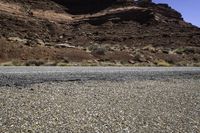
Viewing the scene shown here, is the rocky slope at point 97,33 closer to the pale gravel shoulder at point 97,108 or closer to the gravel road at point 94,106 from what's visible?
the gravel road at point 94,106

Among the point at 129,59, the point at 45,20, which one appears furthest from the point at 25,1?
the point at 129,59

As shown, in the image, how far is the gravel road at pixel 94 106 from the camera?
10289 millimetres

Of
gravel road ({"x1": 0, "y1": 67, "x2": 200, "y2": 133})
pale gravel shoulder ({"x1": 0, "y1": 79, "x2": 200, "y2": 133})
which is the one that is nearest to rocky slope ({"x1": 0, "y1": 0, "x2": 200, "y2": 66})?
gravel road ({"x1": 0, "y1": 67, "x2": 200, "y2": 133})

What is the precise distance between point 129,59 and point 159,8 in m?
41.0

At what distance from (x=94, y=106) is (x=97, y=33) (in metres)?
53.1

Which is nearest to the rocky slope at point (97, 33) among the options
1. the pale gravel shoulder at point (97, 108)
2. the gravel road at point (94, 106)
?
the gravel road at point (94, 106)

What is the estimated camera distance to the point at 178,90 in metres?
17.9

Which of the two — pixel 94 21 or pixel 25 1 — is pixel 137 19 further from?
pixel 25 1

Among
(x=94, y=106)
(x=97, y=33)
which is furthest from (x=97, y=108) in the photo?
(x=97, y=33)

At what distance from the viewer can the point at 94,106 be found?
12836mm

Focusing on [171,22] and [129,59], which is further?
[171,22]

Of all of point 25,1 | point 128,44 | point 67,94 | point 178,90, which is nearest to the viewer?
point 67,94

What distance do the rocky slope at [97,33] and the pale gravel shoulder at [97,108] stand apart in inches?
728

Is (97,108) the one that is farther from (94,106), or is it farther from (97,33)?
(97,33)
